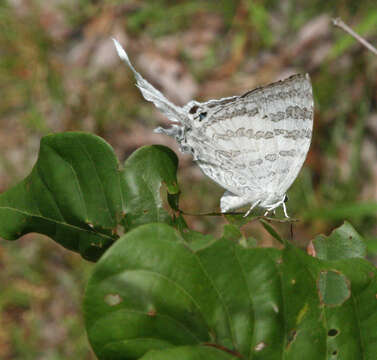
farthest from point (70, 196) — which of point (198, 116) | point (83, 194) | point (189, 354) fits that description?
point (198, 116)

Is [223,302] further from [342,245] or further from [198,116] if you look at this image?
[198,116]

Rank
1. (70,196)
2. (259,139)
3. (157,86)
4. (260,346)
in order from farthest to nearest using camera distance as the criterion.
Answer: (157,86), (259,139), (70,196), (260,346)

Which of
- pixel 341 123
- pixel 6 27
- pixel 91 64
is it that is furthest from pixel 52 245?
pixel 341 123

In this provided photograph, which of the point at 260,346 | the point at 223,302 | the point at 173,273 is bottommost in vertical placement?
the point at 260,346

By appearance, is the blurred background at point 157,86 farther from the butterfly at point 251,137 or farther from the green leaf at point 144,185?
the green leaf at point 144,185

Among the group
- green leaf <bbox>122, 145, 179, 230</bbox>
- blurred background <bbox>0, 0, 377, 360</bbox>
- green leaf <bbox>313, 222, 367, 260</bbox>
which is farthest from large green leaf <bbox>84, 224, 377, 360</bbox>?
blurred background <bbox>0, 0, 377, 360</bbox>

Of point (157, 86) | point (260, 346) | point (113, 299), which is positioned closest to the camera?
point (113, 299)

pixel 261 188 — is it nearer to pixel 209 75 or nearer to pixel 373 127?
pixel 373 127
